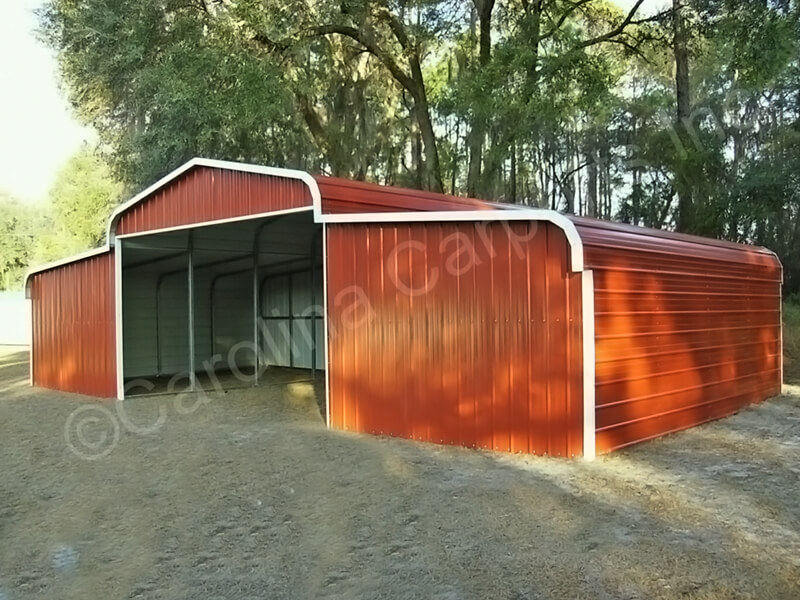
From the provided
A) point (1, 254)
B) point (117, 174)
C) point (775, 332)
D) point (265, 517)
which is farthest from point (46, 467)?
point (1, 254)

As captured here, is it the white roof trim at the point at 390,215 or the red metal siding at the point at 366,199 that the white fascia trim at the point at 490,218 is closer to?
the white roof trim at the point at 390,215

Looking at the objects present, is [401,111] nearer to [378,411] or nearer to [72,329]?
[72,329]

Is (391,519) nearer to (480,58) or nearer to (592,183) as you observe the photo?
(480,58)

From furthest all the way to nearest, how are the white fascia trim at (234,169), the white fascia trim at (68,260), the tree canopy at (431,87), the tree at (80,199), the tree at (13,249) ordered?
the tree at (13,249)
the tree at (80,199)
the tree canopy at (431,87)
the white fascia trim at (68,260)
the white fascia trim at (234,169)

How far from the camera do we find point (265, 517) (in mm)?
5559

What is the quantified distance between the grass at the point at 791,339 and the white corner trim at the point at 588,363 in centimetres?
936

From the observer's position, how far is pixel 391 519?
5.34 metres

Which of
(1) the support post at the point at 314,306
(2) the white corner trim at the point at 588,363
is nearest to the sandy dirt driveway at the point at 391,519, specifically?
(2) the white corner trim at the point at 588,363

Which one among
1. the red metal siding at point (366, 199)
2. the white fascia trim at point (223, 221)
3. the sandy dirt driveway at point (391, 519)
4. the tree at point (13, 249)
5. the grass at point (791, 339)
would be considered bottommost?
the sandy dirt driveway at point (391, 519)

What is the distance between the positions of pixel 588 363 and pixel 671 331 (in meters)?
2.04

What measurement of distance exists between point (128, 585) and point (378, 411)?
13.5ft

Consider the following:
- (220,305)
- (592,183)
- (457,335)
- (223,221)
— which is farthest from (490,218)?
(592,183)

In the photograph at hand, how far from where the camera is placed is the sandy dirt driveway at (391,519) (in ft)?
14.0

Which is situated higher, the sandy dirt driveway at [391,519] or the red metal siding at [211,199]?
the red metal siding at [211,199]
